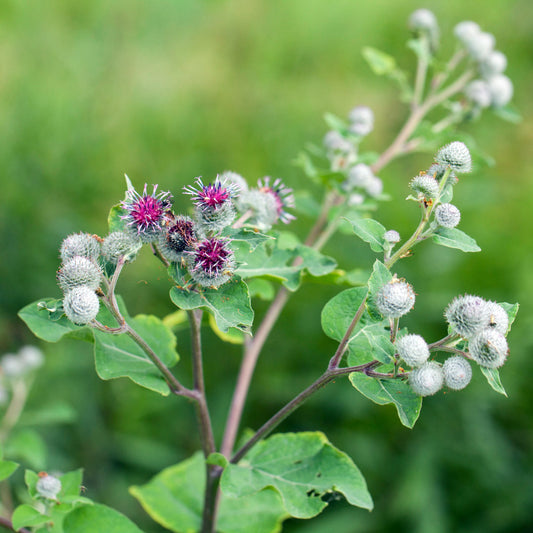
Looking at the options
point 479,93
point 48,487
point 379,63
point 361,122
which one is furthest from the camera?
point 379,63

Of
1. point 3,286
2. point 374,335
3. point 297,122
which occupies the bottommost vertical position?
point 3,286

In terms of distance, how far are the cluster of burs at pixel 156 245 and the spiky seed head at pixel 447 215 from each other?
0.51 meters

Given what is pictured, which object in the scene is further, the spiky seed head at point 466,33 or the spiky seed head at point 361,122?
the spiky seed head at point 466,33

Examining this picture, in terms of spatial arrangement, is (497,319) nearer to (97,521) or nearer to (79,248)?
(79,248)

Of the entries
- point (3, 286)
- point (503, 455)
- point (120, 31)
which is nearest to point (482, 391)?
point (503, 455)

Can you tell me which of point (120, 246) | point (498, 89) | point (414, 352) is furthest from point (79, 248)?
point (498, 89)

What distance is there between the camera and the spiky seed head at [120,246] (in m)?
1.51

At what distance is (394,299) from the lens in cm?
139

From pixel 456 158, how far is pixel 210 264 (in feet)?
2.22

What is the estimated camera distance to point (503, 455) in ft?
14.0

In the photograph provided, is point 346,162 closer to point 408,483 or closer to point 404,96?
point 404,96

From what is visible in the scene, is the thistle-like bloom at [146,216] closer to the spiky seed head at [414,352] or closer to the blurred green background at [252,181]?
the spiky seed head at [414,352]

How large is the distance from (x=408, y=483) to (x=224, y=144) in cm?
358

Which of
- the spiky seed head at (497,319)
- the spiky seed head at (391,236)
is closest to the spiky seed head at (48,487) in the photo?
the spiky seed head at (391,236)
